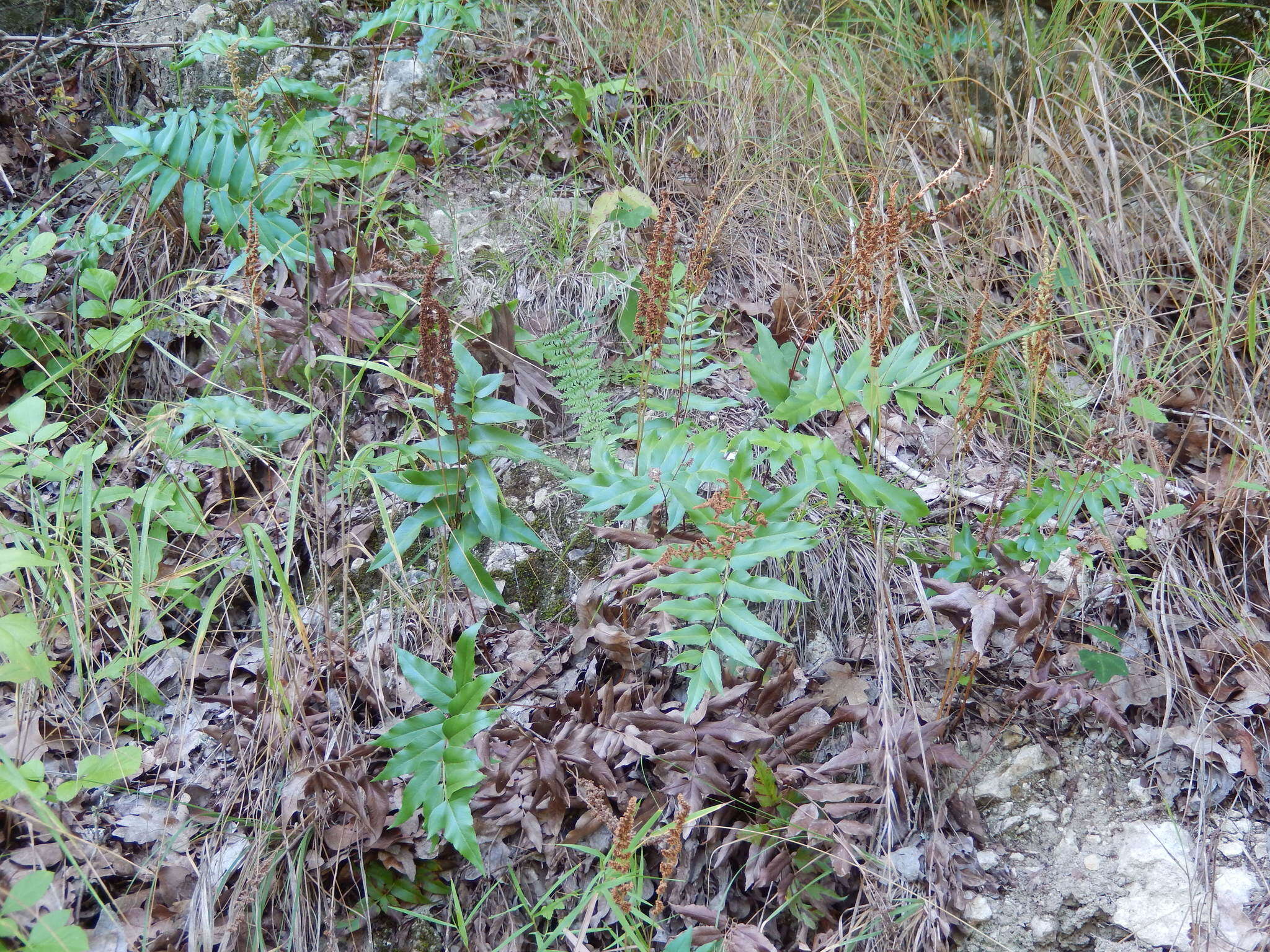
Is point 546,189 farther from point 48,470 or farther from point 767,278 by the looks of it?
point 48,470

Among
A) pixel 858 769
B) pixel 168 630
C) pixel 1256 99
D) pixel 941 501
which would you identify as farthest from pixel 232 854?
pixel 1256 99

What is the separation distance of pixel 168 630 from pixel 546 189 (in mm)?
2019

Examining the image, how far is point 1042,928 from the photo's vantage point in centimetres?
179

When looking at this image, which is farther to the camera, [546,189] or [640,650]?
[546,189]

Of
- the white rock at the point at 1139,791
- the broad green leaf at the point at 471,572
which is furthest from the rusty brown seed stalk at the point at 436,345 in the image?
the white rock at the point at 1139,791

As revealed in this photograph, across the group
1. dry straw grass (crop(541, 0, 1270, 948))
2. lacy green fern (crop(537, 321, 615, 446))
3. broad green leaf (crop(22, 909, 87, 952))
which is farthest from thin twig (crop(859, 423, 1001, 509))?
broad green leaf (crop(22, 909, 87, 952))

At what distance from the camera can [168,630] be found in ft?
7.99

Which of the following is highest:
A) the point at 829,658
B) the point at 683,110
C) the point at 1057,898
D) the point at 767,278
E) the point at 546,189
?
the point at 683,110

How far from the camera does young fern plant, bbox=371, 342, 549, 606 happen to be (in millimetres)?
1921

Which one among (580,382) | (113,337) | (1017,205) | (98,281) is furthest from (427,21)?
(1017,205)

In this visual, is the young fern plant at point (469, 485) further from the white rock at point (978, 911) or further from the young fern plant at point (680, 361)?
the white rock at point (978, 911)

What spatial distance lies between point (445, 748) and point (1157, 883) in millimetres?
1577

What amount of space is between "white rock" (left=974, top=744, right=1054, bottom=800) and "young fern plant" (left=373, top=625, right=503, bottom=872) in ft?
3.87

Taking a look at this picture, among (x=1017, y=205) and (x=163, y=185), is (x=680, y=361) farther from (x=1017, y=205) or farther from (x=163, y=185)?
(x=163, y=185)
